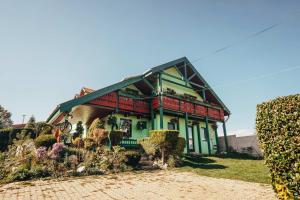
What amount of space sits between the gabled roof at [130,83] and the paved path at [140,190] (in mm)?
6220

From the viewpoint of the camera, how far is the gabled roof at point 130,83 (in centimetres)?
1452

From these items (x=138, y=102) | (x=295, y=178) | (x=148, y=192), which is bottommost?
(x=148, y=192)

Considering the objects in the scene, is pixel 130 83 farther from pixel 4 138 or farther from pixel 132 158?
pixel 4 138

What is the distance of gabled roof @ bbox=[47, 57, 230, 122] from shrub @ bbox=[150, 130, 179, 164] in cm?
534


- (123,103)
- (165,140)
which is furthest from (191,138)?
(165,140)

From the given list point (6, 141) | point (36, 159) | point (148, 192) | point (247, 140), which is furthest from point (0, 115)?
point (148, 192)

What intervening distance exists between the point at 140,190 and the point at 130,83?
1201cm

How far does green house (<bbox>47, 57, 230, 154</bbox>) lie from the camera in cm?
1730

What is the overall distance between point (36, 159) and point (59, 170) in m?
1.47

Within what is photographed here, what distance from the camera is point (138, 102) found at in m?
19.8

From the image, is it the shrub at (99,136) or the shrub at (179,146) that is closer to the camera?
the shrub at (99,136)

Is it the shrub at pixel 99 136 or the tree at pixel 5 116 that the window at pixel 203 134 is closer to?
Answer: the shrub at pixel 99 136

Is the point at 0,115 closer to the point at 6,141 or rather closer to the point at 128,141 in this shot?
the point at 6,141

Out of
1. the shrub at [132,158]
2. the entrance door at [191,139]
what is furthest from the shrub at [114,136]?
the entrance door at [191,139]
